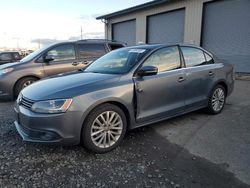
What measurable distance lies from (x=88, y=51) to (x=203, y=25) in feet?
25.6

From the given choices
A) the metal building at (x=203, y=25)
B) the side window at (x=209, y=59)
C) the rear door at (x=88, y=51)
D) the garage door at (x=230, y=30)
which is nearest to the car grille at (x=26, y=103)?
the side window at (x=209, y=59)

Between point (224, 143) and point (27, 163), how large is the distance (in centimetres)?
292

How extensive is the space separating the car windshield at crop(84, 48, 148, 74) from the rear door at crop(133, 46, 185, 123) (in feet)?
0.68

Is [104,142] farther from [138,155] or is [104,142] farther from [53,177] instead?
[53,177]

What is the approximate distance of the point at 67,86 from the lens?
3.42m

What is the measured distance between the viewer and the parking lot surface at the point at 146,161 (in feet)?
9.19

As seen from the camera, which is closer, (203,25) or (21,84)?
(21,84)

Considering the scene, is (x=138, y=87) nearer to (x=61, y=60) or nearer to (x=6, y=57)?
(x=61, y=60)

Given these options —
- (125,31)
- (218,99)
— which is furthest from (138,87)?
(125,31)

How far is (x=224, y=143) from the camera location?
381 centimetres

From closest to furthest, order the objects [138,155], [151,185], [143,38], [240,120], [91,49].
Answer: [151,185] < [138,155] < [240,120] < [91,49] < [143,38]

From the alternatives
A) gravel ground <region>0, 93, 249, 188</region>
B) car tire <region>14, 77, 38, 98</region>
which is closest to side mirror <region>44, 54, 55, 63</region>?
car tire <region>14, 77, 38, 98</region>

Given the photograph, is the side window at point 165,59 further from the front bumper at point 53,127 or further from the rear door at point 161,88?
the front bumper at point 53,127

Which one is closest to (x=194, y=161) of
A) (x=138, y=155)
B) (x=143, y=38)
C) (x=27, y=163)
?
(x=138, y=155)
